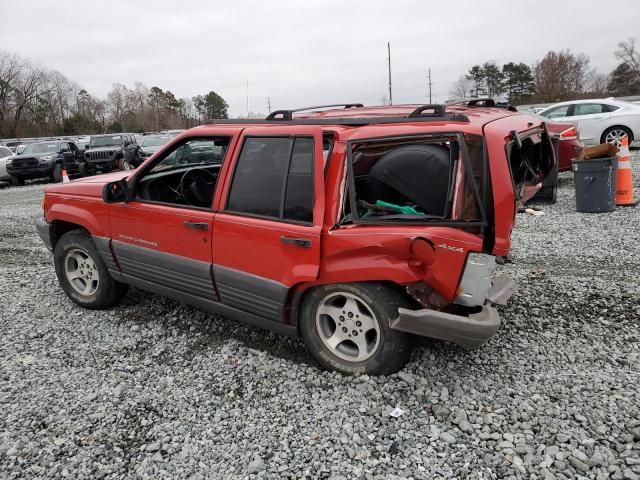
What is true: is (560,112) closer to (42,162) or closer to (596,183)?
(596,183)

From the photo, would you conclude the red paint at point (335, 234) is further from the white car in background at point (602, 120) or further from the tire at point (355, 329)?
the white car in background at point (602, 120)

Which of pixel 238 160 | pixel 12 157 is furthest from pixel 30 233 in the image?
pixel 12 157

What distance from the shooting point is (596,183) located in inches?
292

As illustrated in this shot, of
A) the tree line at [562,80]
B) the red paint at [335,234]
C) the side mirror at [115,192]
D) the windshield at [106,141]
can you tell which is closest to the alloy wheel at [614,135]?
the red paint at [335,234]

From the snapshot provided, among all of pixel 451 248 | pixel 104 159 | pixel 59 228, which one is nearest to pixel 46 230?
pixel 59 228

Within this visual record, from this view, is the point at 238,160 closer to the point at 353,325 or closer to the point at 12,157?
the point at 353,325

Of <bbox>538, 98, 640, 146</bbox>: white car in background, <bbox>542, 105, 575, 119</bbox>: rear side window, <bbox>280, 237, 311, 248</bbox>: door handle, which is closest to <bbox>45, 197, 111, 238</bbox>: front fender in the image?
<bbox>280, 237, 311, 248</bbox>: door handle

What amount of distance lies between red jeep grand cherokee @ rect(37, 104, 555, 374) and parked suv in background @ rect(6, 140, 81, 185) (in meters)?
16.2

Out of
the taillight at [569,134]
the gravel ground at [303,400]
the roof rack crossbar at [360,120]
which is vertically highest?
the roof rack crossbar at [360,120]

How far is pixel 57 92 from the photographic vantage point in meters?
69.1

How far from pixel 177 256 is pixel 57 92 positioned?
7772 centimetres

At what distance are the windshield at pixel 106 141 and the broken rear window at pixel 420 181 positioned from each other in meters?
19.9

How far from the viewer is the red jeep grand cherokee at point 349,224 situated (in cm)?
278

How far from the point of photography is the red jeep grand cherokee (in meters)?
2.78
